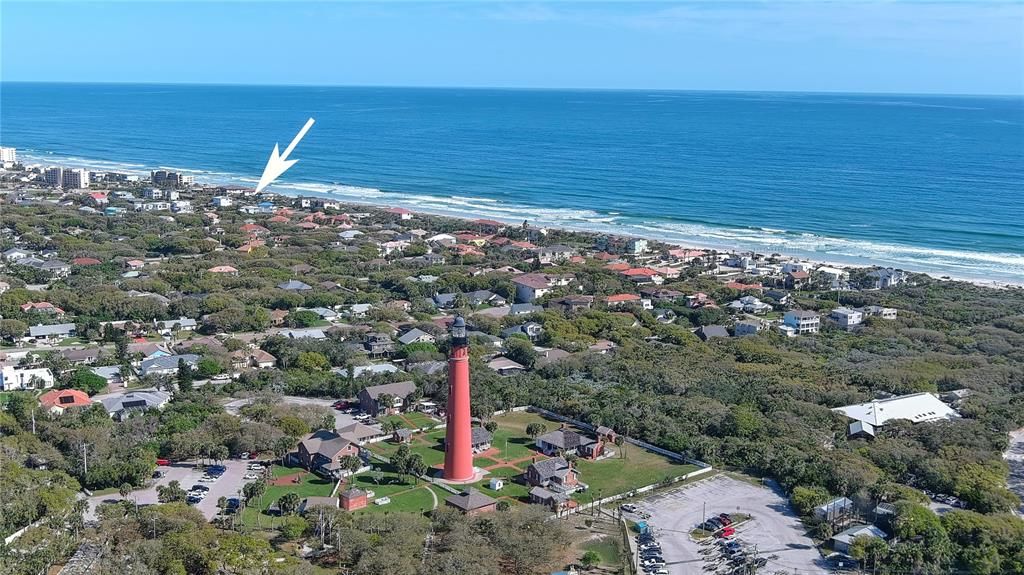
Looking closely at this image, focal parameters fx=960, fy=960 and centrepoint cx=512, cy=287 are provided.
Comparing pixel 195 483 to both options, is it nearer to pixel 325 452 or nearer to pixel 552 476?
pixel 325 452

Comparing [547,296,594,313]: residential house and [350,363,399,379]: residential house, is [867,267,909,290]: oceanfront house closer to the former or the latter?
[547,296,594,313]: residential house

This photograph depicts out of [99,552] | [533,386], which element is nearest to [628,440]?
[533,386]

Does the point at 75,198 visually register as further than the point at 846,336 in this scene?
Yes

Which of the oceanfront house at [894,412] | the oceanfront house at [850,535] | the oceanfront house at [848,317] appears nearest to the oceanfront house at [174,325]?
the oceanfront house at [894,412]

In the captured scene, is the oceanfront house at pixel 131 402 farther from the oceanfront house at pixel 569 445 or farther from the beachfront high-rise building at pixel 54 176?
the beachfront high-rise building at pixel 54 176

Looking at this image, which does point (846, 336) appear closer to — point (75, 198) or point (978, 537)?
point (978, 537)

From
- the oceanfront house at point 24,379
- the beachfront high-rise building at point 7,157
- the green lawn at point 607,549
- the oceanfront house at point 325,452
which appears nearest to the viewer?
the green lawn at point 607,549
